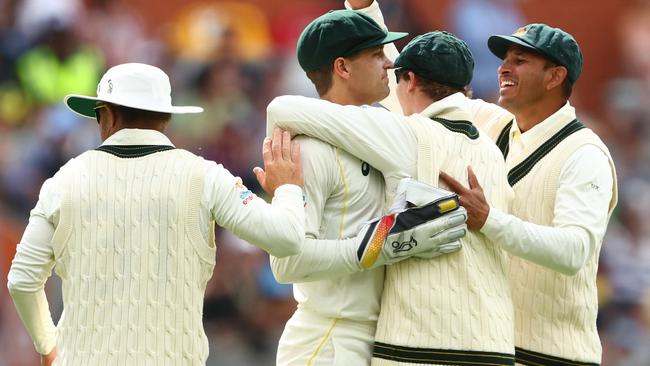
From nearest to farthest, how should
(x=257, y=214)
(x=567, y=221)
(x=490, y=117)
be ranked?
(x=257, y=214) < (x=567, y=221) < (x=490, y=117)

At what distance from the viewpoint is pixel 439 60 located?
4.21 meters

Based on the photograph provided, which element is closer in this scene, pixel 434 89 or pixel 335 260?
pixel 335 260

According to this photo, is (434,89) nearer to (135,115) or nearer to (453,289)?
(453,289)

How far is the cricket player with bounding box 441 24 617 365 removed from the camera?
419 centimetres

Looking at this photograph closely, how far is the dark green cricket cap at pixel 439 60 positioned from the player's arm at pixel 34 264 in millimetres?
1281

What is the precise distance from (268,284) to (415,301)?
5.59m

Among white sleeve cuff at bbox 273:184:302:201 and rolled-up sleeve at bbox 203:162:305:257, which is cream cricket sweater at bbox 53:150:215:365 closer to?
rolled-up sleeve at bbox 203:162:305:257

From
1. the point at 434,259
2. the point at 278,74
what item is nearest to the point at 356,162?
the point at 434,259

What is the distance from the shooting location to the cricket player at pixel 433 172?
401 cm

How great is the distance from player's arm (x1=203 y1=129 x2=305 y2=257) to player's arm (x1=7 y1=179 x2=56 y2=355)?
527 mm

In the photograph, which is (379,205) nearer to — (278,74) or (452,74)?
(452,74)

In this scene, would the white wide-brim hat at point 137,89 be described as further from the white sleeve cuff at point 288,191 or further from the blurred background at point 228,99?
the blurred background at point 228,99

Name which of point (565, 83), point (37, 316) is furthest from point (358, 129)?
point (37, 316)

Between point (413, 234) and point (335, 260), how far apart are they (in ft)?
0.87
